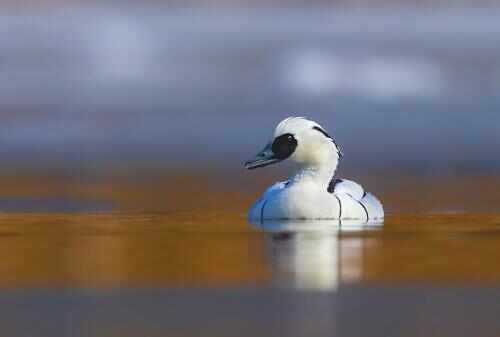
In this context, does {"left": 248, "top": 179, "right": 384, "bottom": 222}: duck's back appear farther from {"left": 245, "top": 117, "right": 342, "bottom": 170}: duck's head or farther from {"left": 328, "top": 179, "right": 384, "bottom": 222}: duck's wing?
{"left": 245, "top": 117, "right": 342, "bottom": 170}: duck's head

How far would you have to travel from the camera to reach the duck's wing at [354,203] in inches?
680

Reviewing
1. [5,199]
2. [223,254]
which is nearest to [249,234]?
[223,254]

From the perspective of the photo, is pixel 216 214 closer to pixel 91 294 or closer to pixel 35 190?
pixel 35 190

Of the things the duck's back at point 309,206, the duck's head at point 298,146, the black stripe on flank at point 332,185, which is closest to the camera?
the duck's back at point 309,206

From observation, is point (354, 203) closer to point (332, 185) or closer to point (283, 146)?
point (332, 185)

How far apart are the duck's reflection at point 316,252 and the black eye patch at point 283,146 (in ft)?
3.72

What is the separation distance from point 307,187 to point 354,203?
54cm

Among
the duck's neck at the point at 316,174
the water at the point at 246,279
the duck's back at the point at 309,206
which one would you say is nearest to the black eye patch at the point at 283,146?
the duck's neck at the point at 316,174

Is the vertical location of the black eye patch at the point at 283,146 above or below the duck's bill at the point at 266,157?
above

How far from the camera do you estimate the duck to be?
17.2 m

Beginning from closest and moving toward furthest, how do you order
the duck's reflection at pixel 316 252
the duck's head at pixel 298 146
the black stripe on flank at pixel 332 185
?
the duck's reflection at pixel 316 252, the black stripe on flank at pixel 332 185, the duck's head at pixel 298 146

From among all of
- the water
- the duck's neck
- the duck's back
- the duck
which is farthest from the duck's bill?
the water

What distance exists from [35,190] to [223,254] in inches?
390

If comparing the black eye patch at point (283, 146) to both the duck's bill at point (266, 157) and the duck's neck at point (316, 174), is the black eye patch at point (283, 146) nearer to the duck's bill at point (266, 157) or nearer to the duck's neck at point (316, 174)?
the duck's bill at point (266, 157)
